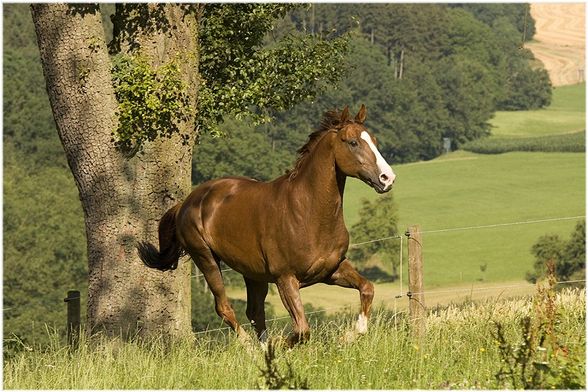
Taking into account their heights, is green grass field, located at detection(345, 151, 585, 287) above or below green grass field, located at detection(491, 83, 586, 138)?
below

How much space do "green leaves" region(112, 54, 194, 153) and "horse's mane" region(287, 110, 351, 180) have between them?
292 centimetres

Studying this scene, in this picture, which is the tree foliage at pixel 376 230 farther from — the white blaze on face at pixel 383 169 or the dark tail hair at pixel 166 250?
the white blaze on face at pixel 383 169

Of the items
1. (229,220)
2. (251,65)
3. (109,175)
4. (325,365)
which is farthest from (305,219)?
(251,65)

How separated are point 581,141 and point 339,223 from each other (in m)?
136

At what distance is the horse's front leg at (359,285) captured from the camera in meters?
11.3

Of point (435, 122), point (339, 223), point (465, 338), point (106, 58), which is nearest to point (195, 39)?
point (106, 58)

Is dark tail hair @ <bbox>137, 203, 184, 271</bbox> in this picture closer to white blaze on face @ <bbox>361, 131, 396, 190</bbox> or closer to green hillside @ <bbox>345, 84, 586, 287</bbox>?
white blaze on face @ <bbox>361, 131, 396, 190</bbox>

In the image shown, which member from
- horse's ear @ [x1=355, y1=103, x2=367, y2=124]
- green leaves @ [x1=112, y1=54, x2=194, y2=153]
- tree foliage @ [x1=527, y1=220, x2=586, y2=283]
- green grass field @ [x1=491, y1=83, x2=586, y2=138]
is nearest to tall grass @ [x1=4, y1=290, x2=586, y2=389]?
horse's ear @ [x1=355, y1=103, x2=367, y2=124]

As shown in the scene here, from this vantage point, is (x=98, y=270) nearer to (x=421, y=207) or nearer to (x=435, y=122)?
(x=421, y=207)

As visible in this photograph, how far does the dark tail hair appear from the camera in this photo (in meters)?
13.6

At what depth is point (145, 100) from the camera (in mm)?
14070

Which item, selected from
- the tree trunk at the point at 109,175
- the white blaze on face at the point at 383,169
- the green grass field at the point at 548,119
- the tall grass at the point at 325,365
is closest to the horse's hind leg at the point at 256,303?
the tall grass at the point at 325,365

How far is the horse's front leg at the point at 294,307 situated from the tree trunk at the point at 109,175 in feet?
10.1

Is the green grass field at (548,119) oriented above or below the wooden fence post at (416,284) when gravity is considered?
A: above
